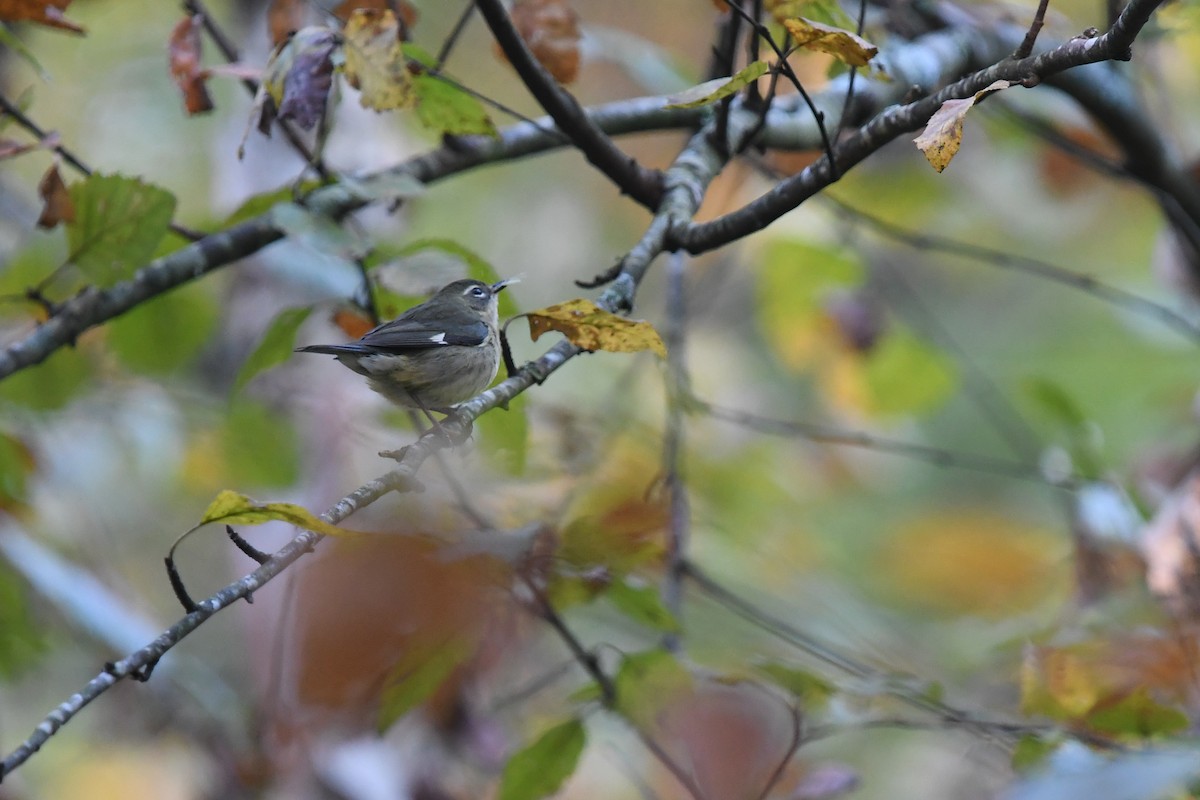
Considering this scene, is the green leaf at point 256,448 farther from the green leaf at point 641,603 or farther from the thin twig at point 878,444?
the green leaf at point 641,603

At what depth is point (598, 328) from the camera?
1.49 metres

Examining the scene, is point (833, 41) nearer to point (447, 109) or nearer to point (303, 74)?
point (447, 109)

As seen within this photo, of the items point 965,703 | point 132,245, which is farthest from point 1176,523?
point 132,245

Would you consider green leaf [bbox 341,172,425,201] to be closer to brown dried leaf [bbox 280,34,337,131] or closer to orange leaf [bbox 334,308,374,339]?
brown dried leaf [bbox 280,34,337,131]

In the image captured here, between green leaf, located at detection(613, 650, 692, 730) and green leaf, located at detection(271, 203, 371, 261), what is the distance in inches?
34.7

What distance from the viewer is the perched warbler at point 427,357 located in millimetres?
2406

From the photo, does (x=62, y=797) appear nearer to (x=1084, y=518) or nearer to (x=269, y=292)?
(x=269, y=292)

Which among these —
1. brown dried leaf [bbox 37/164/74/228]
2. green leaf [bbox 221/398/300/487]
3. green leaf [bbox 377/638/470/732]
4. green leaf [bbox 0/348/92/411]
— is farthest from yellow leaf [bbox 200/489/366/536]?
green leaf [bbox 221/398/300/487]

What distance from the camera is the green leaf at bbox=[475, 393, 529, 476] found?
6.77ft

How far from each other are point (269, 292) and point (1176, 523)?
3.26 meters

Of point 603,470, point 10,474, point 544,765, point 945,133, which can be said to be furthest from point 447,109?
point 603,470

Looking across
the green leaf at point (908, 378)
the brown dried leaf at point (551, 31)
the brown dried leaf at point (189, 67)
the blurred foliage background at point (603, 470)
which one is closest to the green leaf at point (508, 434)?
the blurred foliage background at point (603, 470)

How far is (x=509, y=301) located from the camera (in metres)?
2.00

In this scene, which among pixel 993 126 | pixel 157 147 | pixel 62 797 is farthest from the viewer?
pixel 157 147
